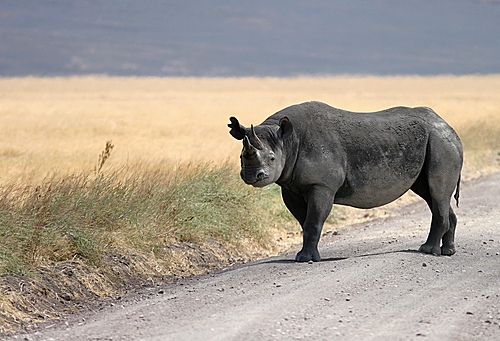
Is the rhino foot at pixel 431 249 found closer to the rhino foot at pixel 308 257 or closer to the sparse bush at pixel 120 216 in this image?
the rhino foot at pixel 308 257

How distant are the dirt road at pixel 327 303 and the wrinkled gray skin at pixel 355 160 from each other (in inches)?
22.4

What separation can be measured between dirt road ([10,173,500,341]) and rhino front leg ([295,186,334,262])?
0.71ft

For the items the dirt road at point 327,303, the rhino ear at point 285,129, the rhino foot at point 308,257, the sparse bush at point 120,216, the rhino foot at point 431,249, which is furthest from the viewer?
the rhino foot at point 431,249

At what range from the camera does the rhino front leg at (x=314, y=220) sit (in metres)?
10.5

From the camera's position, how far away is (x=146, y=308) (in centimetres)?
812

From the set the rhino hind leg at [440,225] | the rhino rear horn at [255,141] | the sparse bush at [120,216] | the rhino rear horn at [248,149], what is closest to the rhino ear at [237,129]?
the rhino rear horn at [255,141]

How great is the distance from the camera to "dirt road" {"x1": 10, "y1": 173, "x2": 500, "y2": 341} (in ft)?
23.3

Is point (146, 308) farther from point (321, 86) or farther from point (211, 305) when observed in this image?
point (321, 86)

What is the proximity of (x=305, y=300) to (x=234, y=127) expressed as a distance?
279cm

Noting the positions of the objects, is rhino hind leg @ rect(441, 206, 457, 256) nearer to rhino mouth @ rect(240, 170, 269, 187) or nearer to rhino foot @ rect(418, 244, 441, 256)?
rhino foot @ rect(418, 244, 441, 256)

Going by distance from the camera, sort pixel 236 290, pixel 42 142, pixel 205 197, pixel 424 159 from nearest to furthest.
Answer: pixel 236 290, pixel 424 159, pixel 205 197, pixel 42 142

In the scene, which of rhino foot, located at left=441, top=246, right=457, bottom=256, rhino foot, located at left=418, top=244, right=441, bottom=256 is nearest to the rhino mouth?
rhino foot, located at left=418, top=244, right=441, bottom=256

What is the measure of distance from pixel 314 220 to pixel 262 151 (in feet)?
3.72

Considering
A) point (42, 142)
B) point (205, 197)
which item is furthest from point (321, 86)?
point (205, 197)
